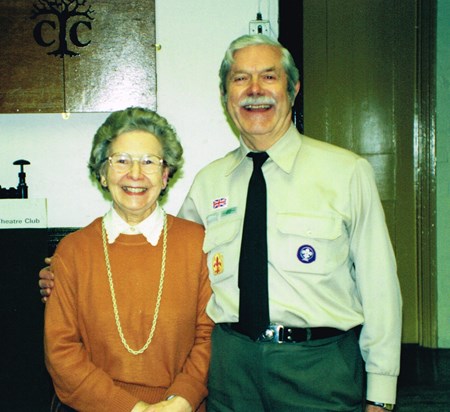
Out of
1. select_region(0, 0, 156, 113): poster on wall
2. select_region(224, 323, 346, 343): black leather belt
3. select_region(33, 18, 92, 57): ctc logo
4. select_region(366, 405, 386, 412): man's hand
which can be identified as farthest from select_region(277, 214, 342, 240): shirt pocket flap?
select_region(33, 18, 92, 57): ctc logo

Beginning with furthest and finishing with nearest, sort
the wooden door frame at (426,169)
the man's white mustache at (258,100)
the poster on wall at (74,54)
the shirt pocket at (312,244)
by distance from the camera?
the wooden door frame at (426,169) → the poster on wall at (74,54) → the man's white mustache at (258,100) → the shirt pocket at (312,244)

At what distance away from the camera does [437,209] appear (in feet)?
12.5

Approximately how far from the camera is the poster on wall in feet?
8.60

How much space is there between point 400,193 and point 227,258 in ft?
8.40

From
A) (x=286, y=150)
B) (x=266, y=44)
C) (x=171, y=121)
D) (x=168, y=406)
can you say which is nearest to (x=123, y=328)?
(x=168, y=406)

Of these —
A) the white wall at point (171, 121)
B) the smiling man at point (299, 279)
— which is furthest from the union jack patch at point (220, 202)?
the white wall at point (171, 121)

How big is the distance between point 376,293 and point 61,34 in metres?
2.06

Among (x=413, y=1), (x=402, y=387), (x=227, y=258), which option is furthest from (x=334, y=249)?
(x=413, y=1)

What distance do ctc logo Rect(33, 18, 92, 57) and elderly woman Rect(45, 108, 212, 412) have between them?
119 centimetres

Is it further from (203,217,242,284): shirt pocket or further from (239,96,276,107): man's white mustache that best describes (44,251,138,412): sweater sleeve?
(239,96,276,107): man's white mustache

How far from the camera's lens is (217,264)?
1715mm

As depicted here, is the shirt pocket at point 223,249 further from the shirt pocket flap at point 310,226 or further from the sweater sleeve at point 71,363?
the sweater sleeve at point 71,363

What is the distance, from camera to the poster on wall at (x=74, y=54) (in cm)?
262

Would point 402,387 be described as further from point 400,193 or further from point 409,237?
point 400,193
